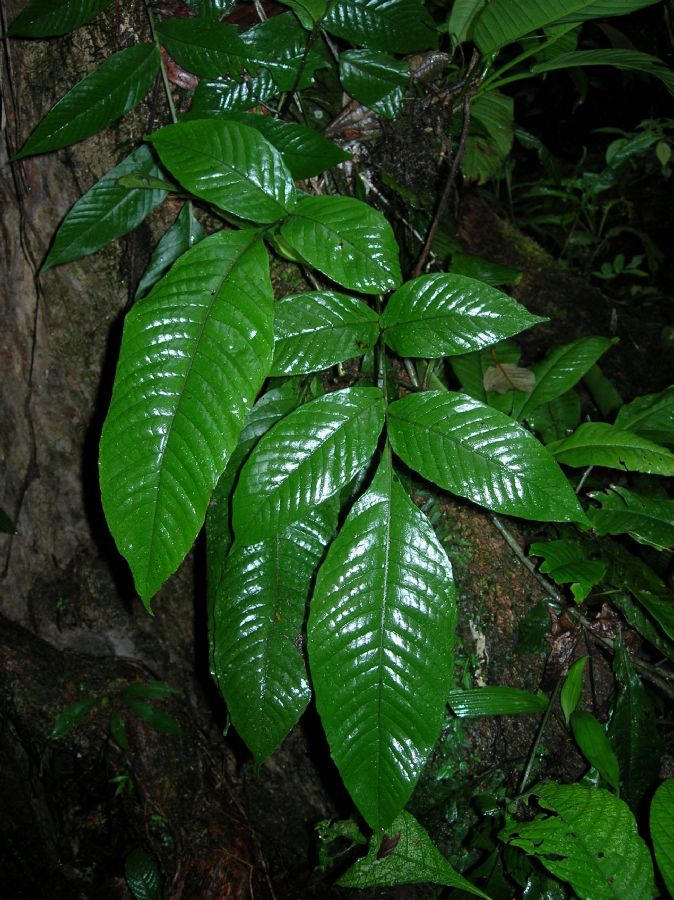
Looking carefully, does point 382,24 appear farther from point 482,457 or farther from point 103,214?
point 482,457

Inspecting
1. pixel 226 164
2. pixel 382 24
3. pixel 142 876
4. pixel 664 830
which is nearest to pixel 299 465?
pixel 226 164

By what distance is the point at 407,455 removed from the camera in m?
1.05

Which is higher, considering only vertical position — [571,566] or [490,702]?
[571,566]

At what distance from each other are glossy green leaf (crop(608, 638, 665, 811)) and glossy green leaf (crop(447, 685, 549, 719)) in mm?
223

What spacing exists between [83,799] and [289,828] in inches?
26.6

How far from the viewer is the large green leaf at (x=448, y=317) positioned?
1060 millimetres

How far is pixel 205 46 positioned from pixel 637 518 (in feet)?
4.65

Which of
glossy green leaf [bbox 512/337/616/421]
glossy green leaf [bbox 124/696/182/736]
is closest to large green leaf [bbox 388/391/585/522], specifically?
glossy green leaf [bbox 512/337/616/421]

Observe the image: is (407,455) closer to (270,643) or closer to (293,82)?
(270,643)

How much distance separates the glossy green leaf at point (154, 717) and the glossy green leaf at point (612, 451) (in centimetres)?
136

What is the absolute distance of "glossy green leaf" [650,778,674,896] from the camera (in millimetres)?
1169

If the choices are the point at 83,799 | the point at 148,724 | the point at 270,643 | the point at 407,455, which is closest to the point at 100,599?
the point at 148,724

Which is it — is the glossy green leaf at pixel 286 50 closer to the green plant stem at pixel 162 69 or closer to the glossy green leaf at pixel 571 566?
the green plant stem at pixel 162 69

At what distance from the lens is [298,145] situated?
1.27m
